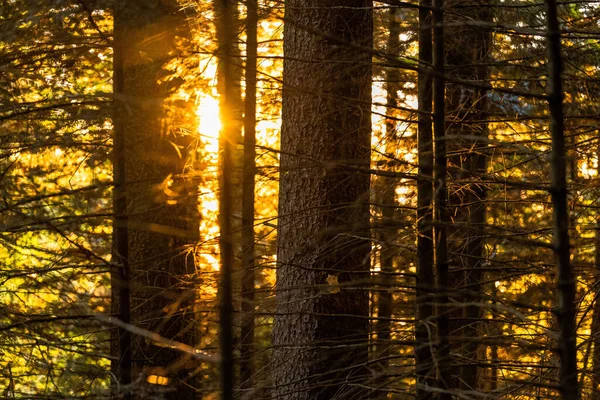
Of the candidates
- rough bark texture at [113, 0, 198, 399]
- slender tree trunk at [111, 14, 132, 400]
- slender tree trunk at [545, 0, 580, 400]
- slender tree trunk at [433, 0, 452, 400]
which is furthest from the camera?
rough bark texture at [113, 0, 198, 399]

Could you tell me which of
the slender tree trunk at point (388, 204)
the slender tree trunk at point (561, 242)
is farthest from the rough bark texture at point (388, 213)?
the slender tree trunk at point (561, 242)

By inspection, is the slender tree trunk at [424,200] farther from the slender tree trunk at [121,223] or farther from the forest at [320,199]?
the slender tree trunk at [121,223]

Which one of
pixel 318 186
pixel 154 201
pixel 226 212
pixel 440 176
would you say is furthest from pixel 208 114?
pixel 226 212

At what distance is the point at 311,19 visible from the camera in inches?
276

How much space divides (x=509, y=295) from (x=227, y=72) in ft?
40.7

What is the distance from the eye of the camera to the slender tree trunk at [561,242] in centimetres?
432

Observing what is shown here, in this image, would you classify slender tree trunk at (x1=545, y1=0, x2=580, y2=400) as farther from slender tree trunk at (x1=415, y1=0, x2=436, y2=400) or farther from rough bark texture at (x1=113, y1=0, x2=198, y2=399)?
rough bark texture at (x1=113, y1=0, x2=198, y2=399)

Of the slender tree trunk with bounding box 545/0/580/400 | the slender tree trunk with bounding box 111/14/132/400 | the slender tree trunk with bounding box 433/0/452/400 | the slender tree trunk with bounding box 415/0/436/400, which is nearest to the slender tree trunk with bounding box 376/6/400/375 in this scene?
the slender tree trunk with bounding box 415/0/436/400

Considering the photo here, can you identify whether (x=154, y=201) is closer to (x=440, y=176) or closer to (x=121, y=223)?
(x=121, y=223)

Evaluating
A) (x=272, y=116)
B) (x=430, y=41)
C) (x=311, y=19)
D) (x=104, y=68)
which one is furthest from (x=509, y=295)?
(x=430, y=41)

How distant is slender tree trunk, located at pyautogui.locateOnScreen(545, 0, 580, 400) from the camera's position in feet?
14.2

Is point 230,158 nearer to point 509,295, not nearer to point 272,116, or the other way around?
point 272,116

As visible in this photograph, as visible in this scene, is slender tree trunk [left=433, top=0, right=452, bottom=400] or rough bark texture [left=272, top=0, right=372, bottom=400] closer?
slender tree trunk [left=433, top=0, right=452, bottom=400]

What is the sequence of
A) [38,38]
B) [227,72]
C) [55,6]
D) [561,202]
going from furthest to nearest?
[38,38]
[55,6]
[561,202]
[227,72]
